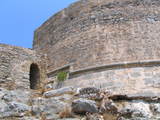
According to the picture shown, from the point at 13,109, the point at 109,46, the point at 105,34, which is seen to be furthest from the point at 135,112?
the point at 105,34

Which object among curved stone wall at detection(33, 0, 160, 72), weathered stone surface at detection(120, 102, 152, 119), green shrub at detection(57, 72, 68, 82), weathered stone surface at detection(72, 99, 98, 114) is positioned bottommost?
weathered stone surface at detection(120, 102, 152, 119)

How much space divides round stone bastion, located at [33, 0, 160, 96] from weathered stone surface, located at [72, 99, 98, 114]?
2.90 m

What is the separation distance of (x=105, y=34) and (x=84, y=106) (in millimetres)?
4599

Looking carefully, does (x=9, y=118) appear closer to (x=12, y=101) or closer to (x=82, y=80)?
(x=12, y=101)

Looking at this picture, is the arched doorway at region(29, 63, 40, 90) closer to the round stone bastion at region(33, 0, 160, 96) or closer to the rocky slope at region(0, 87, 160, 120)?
the round stone bastion at region(33, 0, 160, 96)

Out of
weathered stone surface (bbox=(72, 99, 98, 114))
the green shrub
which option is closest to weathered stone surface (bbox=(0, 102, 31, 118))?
weathered stone surface (bbox=(72, 99, 98, 114))

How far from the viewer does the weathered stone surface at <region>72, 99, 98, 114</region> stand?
5.14 m

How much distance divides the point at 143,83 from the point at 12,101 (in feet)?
13.1

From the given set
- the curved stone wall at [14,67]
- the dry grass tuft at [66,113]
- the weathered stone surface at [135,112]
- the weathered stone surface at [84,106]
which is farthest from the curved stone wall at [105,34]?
the dry grass tuft at [66,113]

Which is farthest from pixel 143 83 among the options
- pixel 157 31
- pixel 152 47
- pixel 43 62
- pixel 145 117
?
pixel 43 62

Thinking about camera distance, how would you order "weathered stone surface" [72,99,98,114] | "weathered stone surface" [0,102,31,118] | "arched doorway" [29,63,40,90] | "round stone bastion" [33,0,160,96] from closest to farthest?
1. "weathered stone surface" [0,102,31,118]
2. "weathered stone surface" [72,99,98,114]
3. "round stone bastion" [33,0,160,96]
4. "arched doorway" [29,63,40,90]

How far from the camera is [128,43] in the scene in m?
9.09

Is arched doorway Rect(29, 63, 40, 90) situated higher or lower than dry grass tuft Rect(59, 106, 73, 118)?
higher

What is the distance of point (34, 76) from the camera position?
10.7 metres
